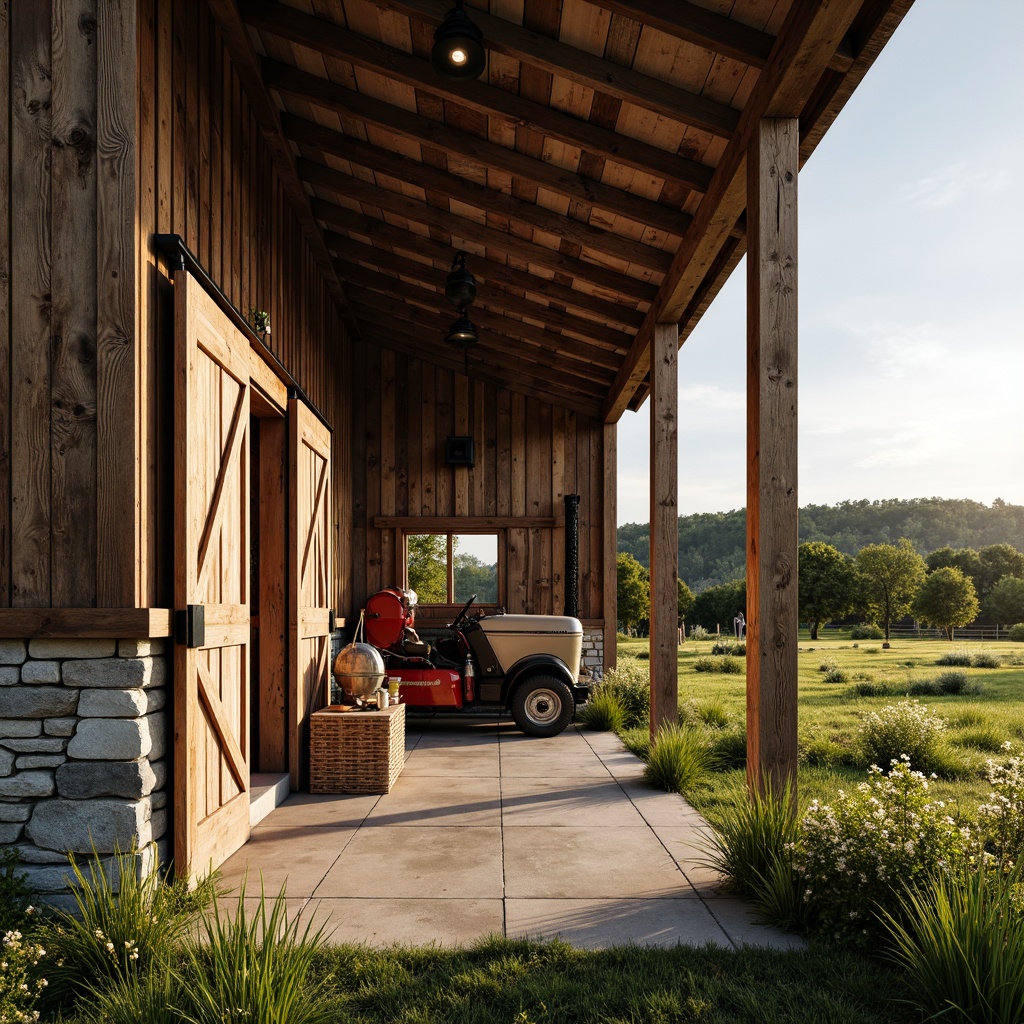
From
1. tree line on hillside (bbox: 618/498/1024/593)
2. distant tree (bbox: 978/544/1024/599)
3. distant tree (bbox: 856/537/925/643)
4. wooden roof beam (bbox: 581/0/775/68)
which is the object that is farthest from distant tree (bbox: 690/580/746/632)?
wooden roof beam (bbox: 581/0/775/68)

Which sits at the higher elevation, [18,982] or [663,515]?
[663,515]

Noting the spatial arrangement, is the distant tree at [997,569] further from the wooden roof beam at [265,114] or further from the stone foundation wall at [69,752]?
the stone foundation wall at [69,752]

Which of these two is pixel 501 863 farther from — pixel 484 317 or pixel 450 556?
pixel 450 556

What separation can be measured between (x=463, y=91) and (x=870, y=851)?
4.46 m

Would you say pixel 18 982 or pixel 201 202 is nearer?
→ pixel 18 982

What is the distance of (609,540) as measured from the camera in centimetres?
1089

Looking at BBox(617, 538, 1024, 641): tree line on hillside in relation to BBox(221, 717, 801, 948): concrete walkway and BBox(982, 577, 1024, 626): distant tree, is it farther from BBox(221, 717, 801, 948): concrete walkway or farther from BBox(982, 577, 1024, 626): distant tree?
BBox(221, 717, 801, 948): concrete walkway

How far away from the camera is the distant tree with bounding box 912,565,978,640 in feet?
118

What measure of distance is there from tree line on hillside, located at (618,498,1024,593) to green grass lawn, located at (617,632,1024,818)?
27896 mm

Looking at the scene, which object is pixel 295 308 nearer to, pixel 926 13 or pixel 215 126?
pixel 215 126

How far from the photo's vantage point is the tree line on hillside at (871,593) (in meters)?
36.3

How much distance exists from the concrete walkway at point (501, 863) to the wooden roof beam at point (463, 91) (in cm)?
384

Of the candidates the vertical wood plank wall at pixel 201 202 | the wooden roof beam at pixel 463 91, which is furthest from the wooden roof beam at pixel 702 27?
the vertical wood plank wall at pixel 201 202

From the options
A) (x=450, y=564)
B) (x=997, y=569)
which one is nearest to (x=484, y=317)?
(x=450, y=564)
